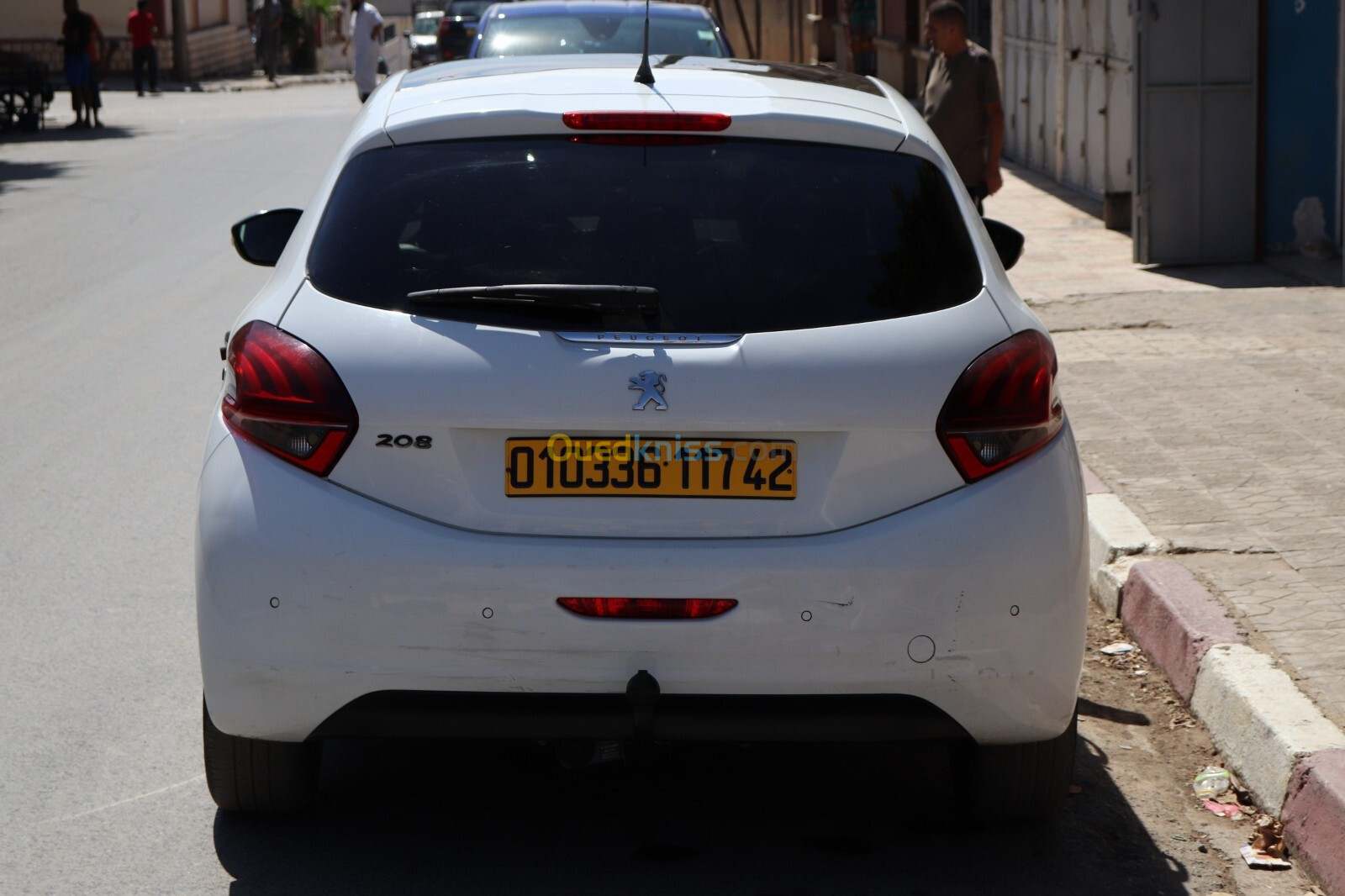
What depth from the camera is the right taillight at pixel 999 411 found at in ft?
11.3

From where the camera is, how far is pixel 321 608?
3373 mm

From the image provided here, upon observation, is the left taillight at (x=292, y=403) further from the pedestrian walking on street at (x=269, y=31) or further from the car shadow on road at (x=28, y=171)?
the pedestrian walking on street at (x=269, y=31)

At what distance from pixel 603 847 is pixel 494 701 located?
23.6 inches

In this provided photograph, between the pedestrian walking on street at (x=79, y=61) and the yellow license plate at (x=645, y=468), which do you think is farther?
the pedestrian walking on street at (x=79, y=61)

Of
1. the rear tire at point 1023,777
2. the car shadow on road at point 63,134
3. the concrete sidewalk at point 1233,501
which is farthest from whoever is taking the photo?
the car shadow on road at point 63,134

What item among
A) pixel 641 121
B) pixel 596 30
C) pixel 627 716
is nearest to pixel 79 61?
pixel 596 30

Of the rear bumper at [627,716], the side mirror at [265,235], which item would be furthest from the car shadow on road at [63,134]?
the rear bumper at [627,716]

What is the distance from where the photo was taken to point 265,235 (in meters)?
5.08

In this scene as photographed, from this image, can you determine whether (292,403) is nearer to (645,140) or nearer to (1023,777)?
(645,140)

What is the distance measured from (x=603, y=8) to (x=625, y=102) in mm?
8947

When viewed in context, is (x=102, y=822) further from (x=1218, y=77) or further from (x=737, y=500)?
(x=1218, y=77)

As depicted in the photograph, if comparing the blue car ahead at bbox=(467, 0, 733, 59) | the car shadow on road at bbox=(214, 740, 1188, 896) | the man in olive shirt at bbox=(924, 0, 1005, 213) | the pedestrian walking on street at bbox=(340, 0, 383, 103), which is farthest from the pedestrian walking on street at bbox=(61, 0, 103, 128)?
the car shadow on road at bbox=(214, 740, 1188, 896)

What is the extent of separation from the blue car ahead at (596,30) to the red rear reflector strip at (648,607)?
8885 mm

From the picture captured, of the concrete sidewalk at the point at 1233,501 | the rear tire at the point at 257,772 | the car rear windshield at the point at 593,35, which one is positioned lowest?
the concrete sidewalk at the point at 1233,501
